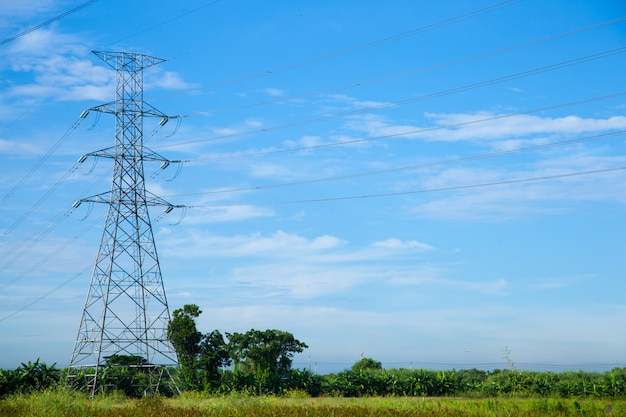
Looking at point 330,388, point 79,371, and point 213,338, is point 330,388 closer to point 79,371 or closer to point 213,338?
point 213,338

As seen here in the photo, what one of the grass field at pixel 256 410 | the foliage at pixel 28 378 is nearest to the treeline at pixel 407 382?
the foliage at pixel 28 378

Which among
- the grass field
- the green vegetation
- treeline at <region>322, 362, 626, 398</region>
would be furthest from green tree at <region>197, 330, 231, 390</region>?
the grass field

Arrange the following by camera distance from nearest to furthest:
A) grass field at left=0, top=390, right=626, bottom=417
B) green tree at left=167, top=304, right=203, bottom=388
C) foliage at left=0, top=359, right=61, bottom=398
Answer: grass field at left=0, top=390, right=626, bottom=417
foliage at left=0, top=359, right=61, bottom=398
green tree at left=167, top=304, right=203, bottom=388

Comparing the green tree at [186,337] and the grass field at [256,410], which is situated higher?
the green tree at [186,337]

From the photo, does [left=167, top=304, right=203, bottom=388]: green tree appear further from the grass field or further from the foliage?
the grass field

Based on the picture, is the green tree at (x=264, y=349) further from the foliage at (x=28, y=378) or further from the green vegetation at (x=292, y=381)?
the foliage at (x=28, y=378)

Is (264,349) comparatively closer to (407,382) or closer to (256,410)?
(407,382)

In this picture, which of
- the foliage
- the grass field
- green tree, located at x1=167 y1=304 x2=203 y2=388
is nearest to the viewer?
the grass field

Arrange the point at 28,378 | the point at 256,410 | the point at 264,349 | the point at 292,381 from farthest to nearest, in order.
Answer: the point at 264,349, the point at 292,381, the point at 28,378, the point at 256,410

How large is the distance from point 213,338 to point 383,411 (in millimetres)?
28352

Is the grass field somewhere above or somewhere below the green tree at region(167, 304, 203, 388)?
below

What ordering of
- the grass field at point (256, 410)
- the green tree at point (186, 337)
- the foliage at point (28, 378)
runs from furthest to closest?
the green tree at point (186, 337)
the foliage at point (28, 378)
the grass field at point (256, 410)

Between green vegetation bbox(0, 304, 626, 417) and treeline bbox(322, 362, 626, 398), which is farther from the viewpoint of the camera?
treeline bbox(322, 362, 626, 398)

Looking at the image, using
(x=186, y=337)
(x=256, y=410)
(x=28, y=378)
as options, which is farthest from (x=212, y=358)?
(x=256, y=410)
